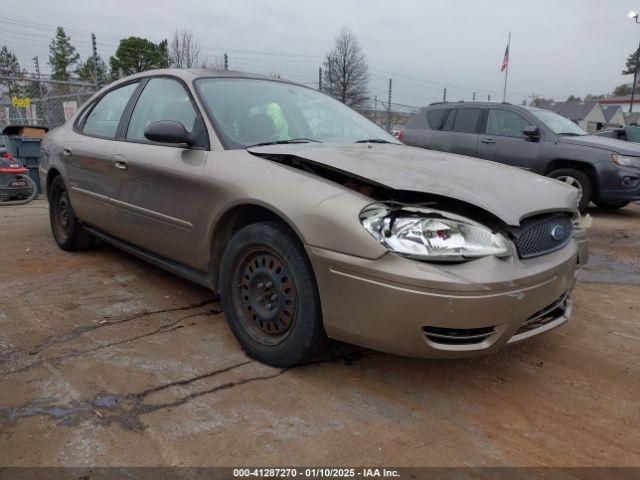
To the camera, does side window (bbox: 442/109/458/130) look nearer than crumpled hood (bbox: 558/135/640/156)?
No

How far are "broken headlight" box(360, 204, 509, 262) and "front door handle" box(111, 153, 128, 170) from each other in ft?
7.21

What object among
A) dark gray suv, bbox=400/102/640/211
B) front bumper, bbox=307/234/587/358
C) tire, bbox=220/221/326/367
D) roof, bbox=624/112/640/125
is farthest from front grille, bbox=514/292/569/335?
roof, bbox=624/112/640/125

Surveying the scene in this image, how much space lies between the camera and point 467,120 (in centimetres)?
889

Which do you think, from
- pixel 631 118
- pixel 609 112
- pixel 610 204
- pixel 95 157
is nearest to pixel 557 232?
pixel 95 157

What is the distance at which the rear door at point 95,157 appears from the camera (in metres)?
4.05

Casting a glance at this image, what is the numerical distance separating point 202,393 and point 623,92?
390ft

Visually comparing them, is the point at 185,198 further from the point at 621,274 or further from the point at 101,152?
the point at 621,274

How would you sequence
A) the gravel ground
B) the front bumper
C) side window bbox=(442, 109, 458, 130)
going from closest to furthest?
the gravel ground → the front bumper → side window bbox=(442, 109, 458, 130)

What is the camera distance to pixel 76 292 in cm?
391

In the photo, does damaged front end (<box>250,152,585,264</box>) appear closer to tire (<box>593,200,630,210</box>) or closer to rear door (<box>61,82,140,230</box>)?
rear door (<box>61,82,140,230</box>)

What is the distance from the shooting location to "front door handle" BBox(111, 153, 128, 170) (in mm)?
3756

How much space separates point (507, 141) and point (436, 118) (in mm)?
1497

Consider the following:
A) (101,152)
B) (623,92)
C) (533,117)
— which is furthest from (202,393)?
(623,92)

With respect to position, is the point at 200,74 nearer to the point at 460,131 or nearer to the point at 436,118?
the point at 460,131
